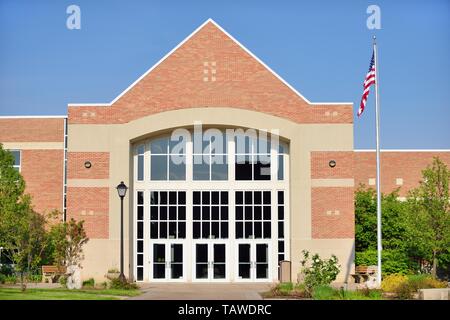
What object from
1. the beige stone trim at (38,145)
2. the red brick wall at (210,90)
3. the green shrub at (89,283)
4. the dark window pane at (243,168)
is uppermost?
the red brick wall at (210,90)

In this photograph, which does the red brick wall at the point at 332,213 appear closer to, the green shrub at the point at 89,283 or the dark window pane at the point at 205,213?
the dark window pane at the point at 205,213

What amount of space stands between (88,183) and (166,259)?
18.5 ft

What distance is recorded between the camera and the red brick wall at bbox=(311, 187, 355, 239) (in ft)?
125

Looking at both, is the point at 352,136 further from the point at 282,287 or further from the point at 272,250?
the point at 282,287

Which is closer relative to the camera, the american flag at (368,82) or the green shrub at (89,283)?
the american flag at (368,82)

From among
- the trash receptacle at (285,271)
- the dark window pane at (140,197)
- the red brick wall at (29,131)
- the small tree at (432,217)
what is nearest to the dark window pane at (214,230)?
the trash receptacle at (285,271)

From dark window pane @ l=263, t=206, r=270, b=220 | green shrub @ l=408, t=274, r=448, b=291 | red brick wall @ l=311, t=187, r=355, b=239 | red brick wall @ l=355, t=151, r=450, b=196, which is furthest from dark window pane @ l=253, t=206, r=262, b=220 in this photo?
red brick wall @ l=355, t=151, r=450, b=196

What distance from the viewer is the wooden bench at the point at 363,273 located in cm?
3712

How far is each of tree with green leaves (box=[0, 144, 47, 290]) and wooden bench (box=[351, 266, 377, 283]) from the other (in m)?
15.3

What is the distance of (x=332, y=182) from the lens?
3847cm

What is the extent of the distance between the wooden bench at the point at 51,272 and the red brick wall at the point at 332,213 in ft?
41.7

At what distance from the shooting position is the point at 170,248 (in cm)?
3969

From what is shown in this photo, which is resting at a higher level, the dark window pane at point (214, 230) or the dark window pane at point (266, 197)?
the dark window pane at point (266, 197)
